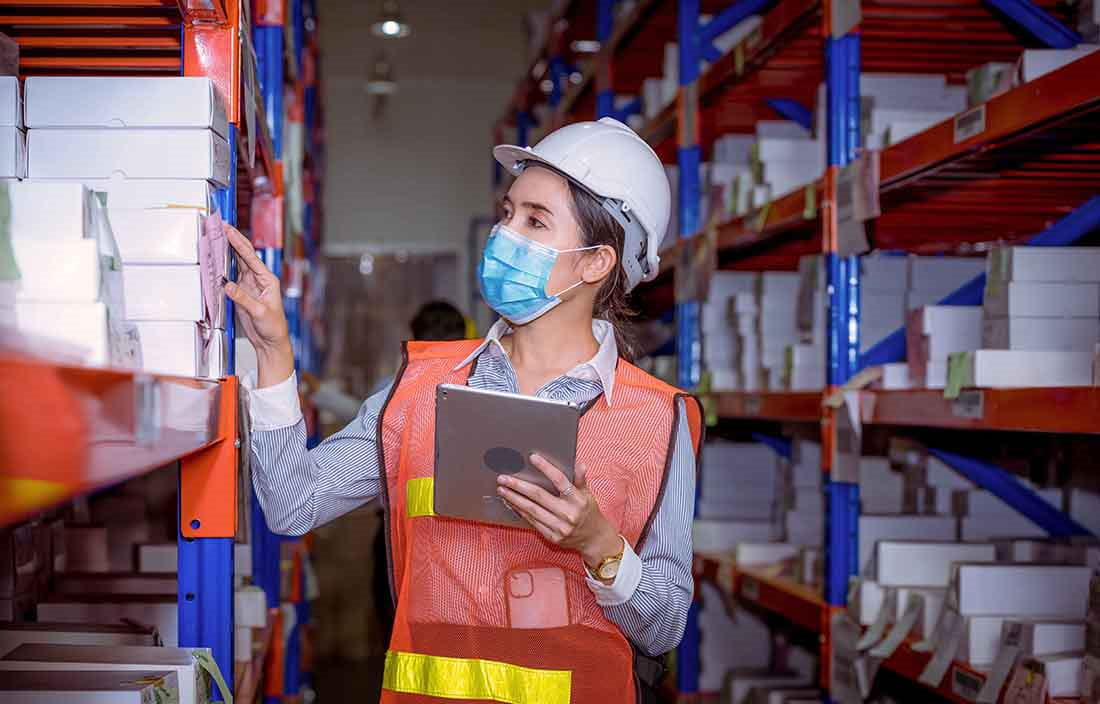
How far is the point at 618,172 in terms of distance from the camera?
2.07m

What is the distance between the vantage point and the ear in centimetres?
213

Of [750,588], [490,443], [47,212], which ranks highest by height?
[47,212]

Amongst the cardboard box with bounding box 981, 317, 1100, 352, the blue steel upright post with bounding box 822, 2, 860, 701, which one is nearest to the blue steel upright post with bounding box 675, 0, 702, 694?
the blue steel upright post with bounding box 822, 2, 860, 701

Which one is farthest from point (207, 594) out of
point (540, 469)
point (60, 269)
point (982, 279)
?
point (982, 279)

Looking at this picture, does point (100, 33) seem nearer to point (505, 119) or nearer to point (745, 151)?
point (745, 151)

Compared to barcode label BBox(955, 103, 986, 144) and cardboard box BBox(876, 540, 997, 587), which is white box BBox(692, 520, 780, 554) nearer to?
cardboard box BBox(876, 540, 997, 587)

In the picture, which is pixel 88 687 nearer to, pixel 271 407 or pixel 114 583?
pixel 271 407

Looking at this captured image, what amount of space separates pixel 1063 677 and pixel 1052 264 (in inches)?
35.2

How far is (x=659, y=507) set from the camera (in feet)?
6.40

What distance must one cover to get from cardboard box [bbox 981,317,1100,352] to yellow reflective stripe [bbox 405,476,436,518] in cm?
141

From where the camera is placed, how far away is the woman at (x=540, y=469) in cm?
182

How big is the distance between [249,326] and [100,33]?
20.0 inches

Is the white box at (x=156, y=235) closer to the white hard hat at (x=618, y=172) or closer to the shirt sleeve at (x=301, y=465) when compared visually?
the shirt sleeve at (x=301, y=465)

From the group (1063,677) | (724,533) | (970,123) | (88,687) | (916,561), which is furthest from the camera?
(724,533)
